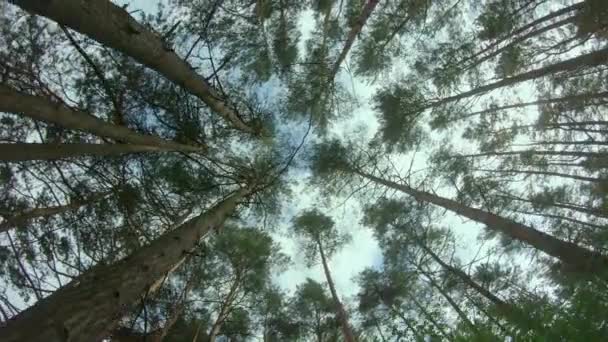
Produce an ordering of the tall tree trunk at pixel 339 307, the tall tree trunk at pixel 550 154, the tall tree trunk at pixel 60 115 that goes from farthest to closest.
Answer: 1. the tall tree trunk at pixel 339 307
2. the tall tree trunk at pixel 550 154
3. the tall tree trunk at pixel 60 115

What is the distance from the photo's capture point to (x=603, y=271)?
160 inches

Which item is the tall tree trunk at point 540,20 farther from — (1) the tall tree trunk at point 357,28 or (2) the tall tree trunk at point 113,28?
(2) the tall tree trunk at point 113,28

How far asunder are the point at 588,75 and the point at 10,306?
1165 centimetres

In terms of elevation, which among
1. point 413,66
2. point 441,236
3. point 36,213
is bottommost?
point 36,213

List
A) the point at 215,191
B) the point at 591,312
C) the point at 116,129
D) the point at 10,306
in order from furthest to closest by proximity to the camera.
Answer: the point at 215,191 → the point at 116,129 → the point at 10,306 → the point at 591,312

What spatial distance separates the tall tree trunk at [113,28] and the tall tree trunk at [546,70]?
272 inches

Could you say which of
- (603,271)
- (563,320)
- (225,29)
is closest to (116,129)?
(225,29)

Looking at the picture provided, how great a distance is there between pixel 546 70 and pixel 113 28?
8.07 meters

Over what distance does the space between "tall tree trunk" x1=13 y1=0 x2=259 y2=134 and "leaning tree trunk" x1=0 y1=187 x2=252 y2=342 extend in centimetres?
173

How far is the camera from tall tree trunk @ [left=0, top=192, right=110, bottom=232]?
5390 mm

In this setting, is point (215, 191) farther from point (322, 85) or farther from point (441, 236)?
point (441, 236)

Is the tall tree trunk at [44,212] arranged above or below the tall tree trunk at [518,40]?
below

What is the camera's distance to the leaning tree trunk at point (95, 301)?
2.04m

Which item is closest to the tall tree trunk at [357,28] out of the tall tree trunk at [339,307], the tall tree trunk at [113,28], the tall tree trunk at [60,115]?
the tall tree trunk at [113,28]
